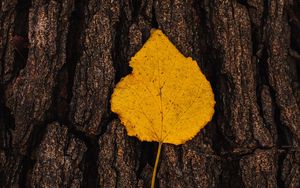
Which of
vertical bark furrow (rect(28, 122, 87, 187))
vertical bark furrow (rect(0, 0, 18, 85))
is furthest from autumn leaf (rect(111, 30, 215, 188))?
vertical bark furrow (rect(0, 0, 18, 85))

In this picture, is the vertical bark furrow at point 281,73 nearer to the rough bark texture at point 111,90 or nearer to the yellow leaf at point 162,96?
the rough bark texture at point 111,90

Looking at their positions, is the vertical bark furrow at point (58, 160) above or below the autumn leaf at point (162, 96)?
below

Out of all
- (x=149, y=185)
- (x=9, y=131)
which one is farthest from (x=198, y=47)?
(x=9, y=131)

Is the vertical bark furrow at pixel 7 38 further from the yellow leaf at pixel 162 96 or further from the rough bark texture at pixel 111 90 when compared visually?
the yellow leaf at pixel 162 96

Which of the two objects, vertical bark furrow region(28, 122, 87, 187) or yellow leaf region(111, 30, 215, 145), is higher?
yellow leaf region(111, 30, 215, 145)

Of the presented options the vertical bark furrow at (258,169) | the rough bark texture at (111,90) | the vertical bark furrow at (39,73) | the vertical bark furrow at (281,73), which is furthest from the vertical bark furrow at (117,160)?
the vertical bark furrow at (281,73)

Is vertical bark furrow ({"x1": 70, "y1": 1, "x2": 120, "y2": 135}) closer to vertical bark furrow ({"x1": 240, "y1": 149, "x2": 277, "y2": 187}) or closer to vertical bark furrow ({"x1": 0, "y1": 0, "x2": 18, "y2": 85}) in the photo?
vertical bark furrow ({"x1": 0, "y1": 0, "x2": 18, "y2": 85})
